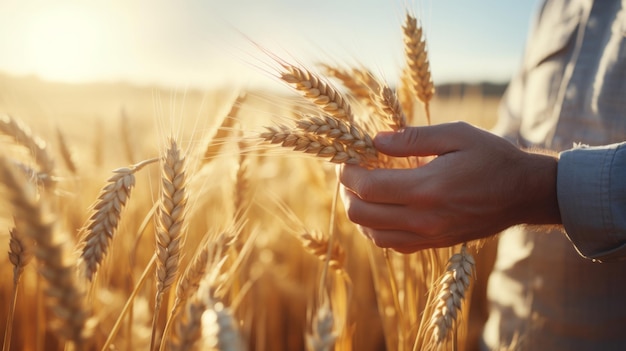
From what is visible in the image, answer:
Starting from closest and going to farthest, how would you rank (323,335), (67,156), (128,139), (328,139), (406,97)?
(323,335) → (328,139) → (406,97) → (67,156) → (128,139)

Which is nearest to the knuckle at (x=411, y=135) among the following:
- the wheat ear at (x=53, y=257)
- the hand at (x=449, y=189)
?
the hand at (x=449, y=189)

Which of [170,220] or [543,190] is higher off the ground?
[170,220]

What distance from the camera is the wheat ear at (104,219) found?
881 mm

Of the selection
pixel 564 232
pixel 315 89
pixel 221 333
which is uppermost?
pixel 315 89

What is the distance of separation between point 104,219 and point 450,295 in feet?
2.17

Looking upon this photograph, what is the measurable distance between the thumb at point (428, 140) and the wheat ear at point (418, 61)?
0.78 ft

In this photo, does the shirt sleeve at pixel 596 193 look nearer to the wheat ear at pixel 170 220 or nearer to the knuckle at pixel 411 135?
the knuckle at pixel 411 135

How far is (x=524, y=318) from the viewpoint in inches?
60.9

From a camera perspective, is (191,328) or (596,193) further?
(596,193)

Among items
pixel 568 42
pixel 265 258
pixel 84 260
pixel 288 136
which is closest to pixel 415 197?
pixel 288 136

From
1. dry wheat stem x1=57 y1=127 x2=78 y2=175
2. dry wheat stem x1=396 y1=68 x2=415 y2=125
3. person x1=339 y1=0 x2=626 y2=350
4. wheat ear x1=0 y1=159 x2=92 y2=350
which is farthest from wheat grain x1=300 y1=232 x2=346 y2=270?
dry wheat stem x1=57 y1=127 x2=78 y2=175

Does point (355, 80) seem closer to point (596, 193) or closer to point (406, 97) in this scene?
point (406, 97)

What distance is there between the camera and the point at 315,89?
101 centimetres

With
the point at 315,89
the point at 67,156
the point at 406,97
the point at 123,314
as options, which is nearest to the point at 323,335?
the point at 123,314
